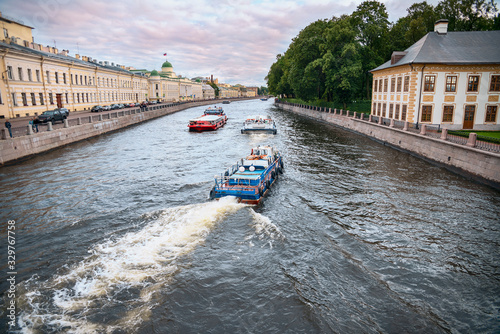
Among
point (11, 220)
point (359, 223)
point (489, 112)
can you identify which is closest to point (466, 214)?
point (359, 223)

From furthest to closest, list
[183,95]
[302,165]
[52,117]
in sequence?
[183,95] → [52,117] → [302,165]

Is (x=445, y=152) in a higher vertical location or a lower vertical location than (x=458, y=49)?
lower

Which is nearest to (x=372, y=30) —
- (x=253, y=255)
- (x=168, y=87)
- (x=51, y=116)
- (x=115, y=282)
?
(x=51, y=116)

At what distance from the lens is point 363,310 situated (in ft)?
27.0

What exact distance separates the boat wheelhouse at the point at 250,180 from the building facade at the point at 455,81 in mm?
22711

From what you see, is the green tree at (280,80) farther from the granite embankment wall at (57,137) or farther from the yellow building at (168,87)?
the granite embankment wall at (57,137)

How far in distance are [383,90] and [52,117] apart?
41.7 m

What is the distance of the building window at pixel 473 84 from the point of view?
32750 mm

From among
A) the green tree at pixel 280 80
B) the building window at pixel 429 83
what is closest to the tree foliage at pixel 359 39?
the building window at pixel 429 83

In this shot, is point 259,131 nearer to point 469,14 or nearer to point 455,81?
point 455,81

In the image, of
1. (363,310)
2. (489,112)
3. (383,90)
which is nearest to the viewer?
(363,310)

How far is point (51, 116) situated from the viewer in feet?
119

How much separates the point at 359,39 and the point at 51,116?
54542 mm

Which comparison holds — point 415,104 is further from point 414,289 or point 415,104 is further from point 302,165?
point 414,289
